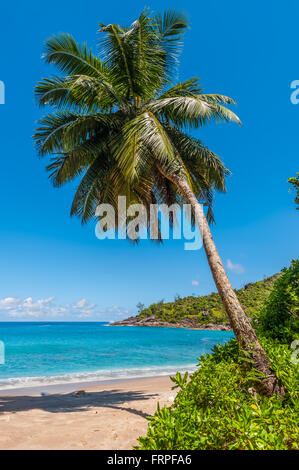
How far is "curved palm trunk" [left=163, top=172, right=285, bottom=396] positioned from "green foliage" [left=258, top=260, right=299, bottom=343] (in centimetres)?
72

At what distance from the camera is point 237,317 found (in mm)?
4738

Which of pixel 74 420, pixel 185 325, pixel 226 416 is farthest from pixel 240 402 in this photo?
pixel 185 325

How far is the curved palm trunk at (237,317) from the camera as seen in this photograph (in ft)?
13.2

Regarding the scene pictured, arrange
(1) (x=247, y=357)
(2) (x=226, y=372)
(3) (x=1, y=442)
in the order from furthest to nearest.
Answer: (3) (x=1, y=442) < (1) (x=247, y=357) < (2) (x=226, y=372)

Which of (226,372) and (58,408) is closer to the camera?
(226,372)

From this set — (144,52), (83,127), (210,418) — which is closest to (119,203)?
(83,127)

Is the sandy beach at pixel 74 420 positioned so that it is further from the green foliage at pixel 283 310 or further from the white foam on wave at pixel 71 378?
the white foam on wave at pixel 71 378

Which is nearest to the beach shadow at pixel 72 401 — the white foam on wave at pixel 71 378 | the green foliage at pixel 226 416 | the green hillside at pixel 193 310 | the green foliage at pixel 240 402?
the white foam on wave at pixel 71 378

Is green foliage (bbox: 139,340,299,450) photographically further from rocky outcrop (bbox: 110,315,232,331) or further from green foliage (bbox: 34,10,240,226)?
rocky outcrop (bbox: 110,315,232,331)

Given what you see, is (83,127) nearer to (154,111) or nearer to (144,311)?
(154,111)

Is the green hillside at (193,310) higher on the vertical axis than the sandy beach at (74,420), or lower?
lower

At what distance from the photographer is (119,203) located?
8250mm

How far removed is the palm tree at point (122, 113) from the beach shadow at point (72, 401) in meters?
5.77
